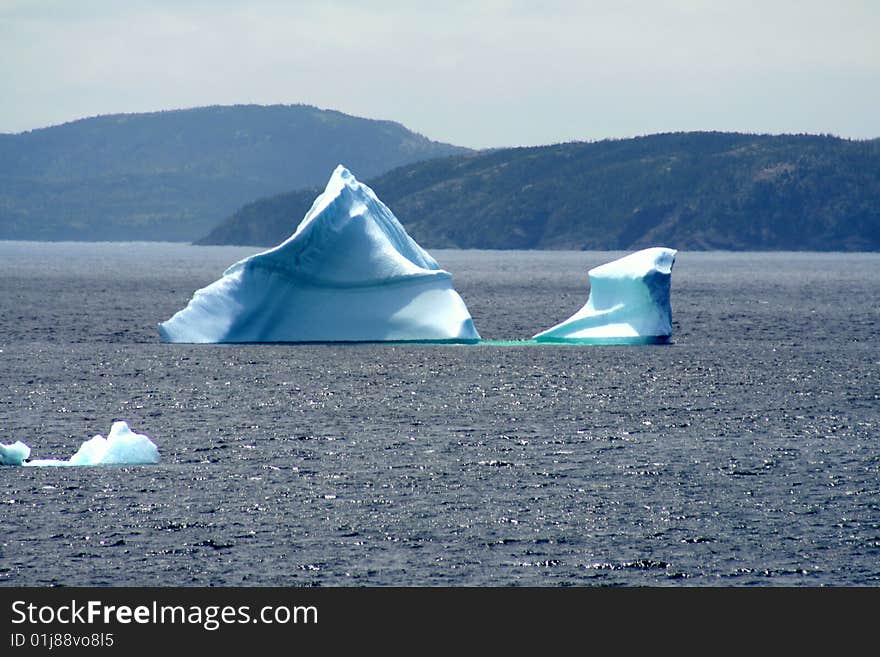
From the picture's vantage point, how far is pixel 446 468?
17109 mm

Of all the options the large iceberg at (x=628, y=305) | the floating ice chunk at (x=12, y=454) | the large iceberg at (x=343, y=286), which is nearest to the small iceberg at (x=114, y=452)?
the floating ice chunk at (x=12, y=454)

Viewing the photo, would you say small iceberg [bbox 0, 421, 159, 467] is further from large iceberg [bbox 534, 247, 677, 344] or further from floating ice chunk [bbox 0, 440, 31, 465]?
Answer: large iceberg [bbox 534, 247, 677, 344]

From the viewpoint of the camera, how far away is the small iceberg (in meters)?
16.9

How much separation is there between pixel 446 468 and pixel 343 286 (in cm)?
1358

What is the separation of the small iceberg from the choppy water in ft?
1.15

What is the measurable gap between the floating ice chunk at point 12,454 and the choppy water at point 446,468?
0.71ft

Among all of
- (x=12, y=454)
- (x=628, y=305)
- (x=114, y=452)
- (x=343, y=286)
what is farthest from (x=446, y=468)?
(x=628, y=305)

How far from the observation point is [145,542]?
13172mm

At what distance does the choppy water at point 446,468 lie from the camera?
12.5 m

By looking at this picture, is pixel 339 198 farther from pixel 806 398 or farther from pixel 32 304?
pixel 32 304

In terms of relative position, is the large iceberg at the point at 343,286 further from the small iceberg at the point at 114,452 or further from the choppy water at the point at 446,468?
the small iceberg at the point at 114,452
